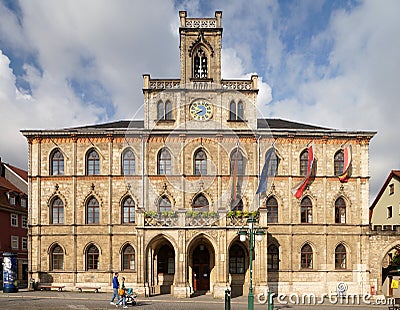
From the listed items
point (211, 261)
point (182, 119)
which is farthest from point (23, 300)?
point (182, 119)

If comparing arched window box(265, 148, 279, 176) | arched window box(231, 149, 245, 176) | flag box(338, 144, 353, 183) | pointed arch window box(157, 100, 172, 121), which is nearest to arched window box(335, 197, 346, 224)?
flag box(338, 144, 353, 183)

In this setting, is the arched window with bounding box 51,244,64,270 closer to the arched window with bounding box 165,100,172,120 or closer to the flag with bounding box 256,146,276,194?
the arched window with bounding box 165,100,172,120

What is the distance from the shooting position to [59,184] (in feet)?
134

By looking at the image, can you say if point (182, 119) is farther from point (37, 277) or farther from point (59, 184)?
point (37, 277)

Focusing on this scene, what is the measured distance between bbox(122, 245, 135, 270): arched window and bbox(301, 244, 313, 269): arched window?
1444cm

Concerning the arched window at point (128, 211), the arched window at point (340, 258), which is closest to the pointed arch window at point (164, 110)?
the arched window at point (128, 211)

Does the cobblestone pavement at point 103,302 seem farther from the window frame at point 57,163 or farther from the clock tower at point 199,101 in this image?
the clock tower at point 199,101

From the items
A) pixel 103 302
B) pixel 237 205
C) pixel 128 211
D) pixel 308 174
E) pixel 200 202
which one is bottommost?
pixel 103 302

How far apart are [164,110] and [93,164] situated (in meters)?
7.74

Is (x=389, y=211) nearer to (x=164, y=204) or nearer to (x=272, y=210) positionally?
(x=272, y=210)

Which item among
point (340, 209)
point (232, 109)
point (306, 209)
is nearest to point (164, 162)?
point (232, 109)

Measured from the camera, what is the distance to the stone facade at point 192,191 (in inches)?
1577

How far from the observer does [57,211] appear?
41.0m

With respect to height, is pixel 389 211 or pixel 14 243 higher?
pixel 389 211
